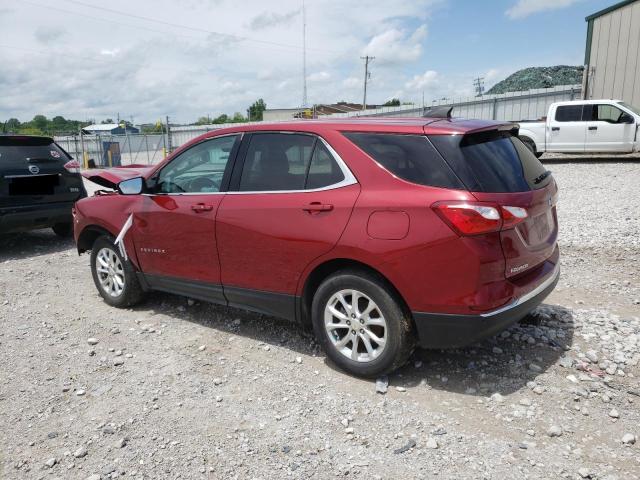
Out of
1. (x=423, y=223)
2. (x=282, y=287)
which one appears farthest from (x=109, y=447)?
(x=423, y=223)

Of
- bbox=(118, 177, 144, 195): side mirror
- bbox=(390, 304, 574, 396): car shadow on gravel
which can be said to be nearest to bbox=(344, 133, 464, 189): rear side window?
bbox=(390, 304, 574, 396): car shadow on gravel

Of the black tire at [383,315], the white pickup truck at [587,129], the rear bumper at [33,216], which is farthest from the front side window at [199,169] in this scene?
the white pickup truck at [587,129]

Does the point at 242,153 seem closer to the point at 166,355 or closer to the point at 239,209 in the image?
the point at 239,209

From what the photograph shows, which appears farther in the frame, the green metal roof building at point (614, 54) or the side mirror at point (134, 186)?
the green metal roof building at point (614, 54)

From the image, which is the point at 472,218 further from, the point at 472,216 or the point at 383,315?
the point at 383,315

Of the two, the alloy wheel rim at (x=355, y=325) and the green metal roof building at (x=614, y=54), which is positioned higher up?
the green metal roof building at (x=614, y=54)

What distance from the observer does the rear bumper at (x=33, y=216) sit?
6938mm

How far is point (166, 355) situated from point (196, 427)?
1.09 m

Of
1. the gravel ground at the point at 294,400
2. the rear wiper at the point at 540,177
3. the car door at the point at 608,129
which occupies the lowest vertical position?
the gravel ground at the point at 294,400

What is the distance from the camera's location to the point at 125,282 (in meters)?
4.86

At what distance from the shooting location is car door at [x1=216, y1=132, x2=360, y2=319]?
3.37m

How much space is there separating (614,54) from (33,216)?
19967 millimetres

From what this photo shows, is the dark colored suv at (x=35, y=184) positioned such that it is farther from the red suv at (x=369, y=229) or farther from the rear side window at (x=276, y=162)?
the rear side window at (x=276, y=162)

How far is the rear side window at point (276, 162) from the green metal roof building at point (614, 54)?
63.0ft
